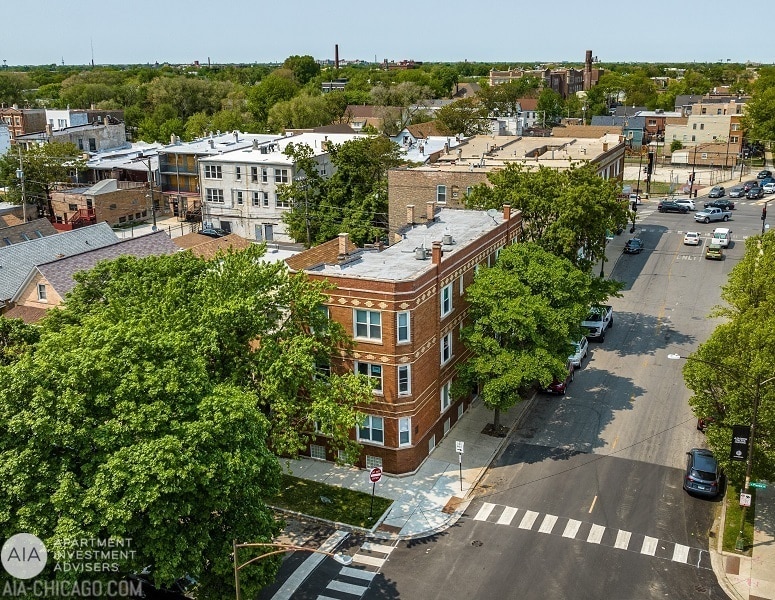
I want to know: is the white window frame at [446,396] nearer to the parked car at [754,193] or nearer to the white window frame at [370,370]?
the white window frame at [370,370]

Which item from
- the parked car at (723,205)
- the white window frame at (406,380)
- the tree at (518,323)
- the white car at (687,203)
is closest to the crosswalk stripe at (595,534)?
the tree at (518,323)

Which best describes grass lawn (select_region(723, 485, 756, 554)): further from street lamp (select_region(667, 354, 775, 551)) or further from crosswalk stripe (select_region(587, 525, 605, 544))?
crosswalk stripe (select_region(587, 525, 605, 544))

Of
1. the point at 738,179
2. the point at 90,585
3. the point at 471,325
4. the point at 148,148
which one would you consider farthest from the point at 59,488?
the point at 738,179

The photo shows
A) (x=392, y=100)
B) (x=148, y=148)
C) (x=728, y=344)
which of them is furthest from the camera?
(x=392, y=100)

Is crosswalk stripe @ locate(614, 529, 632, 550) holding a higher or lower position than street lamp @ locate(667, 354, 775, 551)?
lower

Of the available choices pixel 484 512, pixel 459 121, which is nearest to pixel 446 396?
pixel 484 512

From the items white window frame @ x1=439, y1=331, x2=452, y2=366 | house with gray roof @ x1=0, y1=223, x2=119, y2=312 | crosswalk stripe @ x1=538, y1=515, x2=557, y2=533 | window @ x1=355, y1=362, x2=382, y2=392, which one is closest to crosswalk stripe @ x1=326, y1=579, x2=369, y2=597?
crosswalk stripe @ x1=538, y1=515, x2=557, y2=533

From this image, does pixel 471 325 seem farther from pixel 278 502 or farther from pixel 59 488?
pixel 59 488
